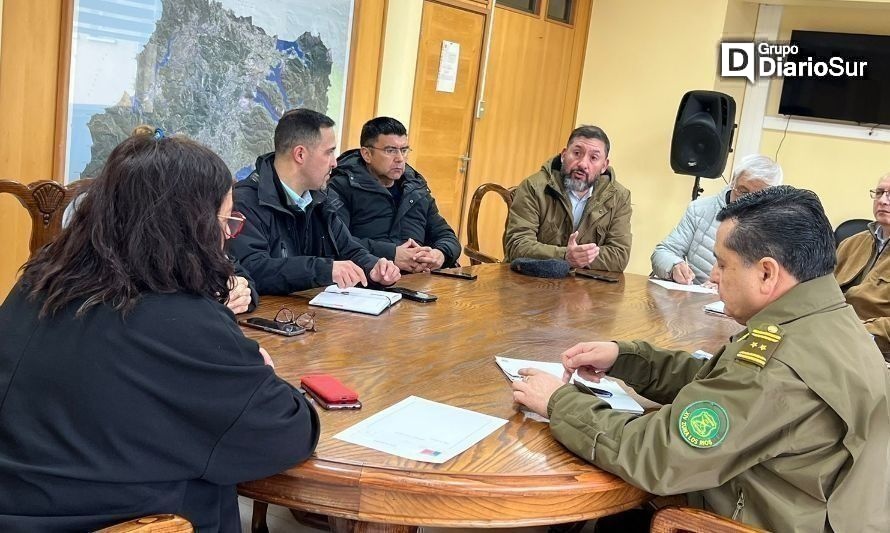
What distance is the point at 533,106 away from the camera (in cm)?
680

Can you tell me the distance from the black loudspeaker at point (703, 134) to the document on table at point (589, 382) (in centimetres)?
435

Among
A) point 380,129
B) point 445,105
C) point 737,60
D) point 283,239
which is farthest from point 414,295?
point 737,60

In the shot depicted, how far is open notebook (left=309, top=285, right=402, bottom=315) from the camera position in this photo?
106 inches

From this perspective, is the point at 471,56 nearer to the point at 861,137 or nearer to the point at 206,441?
the point at 861,137

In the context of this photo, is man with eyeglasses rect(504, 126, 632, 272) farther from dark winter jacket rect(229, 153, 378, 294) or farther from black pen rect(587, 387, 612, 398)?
Answer: black pen rect(587, 387, 612, 398)

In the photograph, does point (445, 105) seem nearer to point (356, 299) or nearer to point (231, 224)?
point (356, 299)

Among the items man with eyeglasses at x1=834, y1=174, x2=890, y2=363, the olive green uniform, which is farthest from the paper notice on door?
the olive green uniform

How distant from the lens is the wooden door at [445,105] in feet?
18.3

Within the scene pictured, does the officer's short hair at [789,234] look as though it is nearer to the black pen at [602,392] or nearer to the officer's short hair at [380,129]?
the black pen at [602,392]

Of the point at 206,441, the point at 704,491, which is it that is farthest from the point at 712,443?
the point at 206,441

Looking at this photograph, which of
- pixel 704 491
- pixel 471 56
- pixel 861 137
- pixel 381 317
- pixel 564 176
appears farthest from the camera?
pixel 861 137

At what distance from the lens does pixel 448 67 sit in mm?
5777

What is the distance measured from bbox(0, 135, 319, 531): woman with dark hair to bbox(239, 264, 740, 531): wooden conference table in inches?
5.1

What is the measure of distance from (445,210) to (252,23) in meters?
2.02
